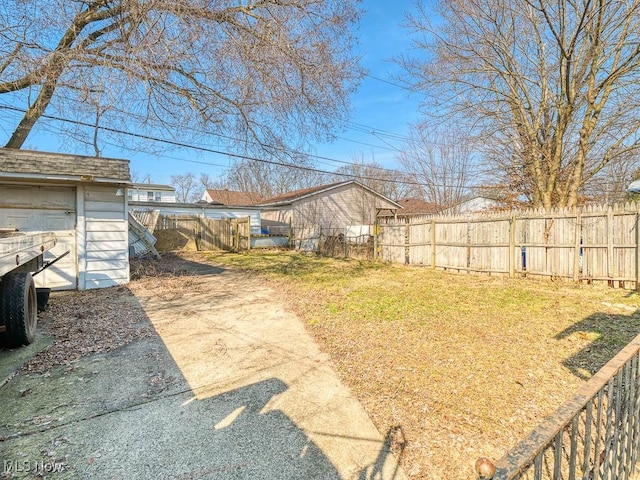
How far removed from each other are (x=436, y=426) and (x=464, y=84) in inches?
448

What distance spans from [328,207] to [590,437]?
20970mm

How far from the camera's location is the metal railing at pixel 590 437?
0.98 meters

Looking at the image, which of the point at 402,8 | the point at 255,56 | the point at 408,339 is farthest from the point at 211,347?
the point at 402,8

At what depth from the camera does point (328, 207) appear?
72.9 feet

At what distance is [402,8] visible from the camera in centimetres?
1025

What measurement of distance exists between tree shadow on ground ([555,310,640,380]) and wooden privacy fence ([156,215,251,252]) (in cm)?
1453

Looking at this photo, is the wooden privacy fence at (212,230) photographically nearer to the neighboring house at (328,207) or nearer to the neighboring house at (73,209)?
the neighboring house at (328,207)

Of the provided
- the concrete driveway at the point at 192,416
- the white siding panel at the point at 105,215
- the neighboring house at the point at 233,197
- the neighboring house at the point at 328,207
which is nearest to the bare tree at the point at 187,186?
the neighboring house at the point at 233,197

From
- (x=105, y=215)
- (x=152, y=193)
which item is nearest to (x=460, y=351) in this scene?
(x=105, y=215)

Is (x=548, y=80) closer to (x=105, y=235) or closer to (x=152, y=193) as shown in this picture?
(x=105, y=235)

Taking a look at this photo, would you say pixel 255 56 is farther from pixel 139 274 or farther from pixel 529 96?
pixel 529 96

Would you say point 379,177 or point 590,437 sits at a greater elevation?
point 379,177

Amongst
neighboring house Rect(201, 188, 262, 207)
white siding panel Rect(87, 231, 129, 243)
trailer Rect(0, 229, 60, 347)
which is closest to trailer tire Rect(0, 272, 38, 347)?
trailer Rect(0, 229, 60, 347)

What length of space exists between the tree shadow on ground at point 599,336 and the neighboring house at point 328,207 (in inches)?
591
